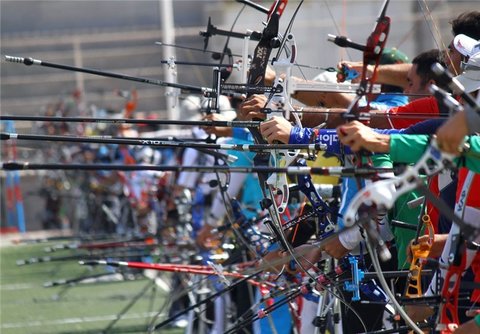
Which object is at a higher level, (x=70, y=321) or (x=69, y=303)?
(x=69, y=303)

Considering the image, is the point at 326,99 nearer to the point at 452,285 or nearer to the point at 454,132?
the point at 452,285

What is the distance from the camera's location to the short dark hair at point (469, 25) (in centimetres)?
604

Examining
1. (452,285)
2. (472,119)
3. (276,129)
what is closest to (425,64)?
(276,129)

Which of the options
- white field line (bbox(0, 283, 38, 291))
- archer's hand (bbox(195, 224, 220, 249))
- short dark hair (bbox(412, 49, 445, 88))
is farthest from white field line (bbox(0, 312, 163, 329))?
short dark hair (bbox(412, 49, 445, 88))

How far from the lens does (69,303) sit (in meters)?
11.1

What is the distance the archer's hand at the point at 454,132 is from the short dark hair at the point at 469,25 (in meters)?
2.33

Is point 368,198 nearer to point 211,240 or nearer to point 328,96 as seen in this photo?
point 328,96

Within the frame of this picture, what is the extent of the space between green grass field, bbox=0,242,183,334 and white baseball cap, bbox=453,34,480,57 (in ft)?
12.1

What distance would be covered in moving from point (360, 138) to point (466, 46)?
1.47m

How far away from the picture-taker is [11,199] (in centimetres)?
2036

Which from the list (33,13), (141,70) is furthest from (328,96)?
(33,13)

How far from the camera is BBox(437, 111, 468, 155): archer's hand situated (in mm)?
3797

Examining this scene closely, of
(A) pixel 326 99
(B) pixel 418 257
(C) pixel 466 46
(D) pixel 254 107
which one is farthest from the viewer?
(A) pixel 326 99

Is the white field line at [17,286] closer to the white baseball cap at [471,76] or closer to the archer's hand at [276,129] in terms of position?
the archer's hand at [276,129]
